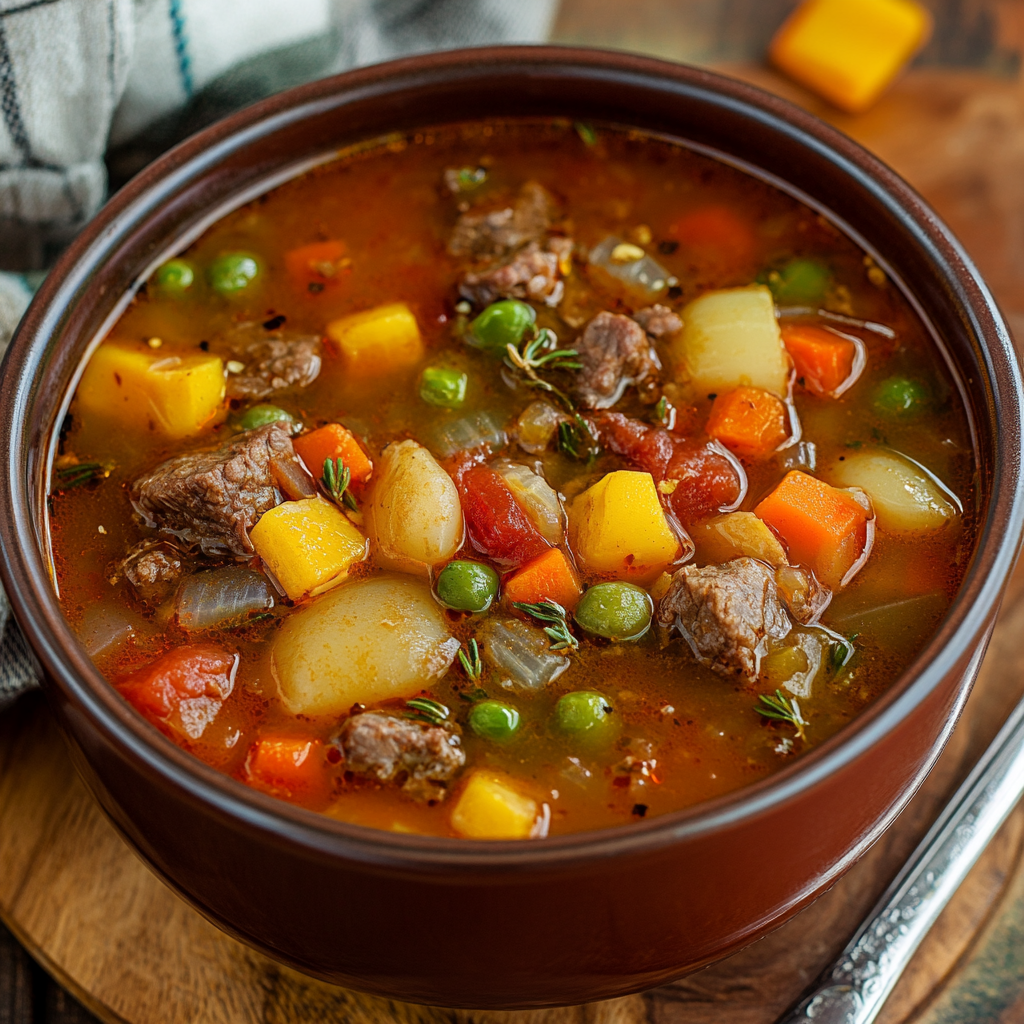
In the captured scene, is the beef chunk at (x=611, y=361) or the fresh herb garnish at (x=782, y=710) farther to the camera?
the beef chunk at (x=611, y=361)

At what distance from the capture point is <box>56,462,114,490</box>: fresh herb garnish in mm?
2514

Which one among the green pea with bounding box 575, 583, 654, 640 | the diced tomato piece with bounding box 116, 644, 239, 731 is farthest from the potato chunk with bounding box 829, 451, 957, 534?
the diced tomato piece with bounding box 116, 644, 239, 731

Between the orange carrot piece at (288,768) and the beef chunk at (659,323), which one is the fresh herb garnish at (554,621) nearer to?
the orange carrot piece at (288,768)

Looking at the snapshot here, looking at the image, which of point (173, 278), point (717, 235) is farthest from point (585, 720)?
point (173, 278)

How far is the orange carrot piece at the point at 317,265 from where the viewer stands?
2.85 meters

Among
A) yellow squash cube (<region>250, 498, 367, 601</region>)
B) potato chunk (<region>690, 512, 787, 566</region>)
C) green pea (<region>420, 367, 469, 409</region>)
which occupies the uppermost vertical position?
potato chunk (<region>690, 512, 787, 566</region>)

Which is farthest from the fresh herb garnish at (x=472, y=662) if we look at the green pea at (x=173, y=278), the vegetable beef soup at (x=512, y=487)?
the green pea at (x=173, y=278)

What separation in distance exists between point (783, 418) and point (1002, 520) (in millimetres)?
585

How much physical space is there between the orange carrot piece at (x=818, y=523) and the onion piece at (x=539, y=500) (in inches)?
15.4

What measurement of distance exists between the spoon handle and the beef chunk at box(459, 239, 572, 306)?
1.40m

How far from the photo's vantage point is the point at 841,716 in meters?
2.19

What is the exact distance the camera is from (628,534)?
2.37 m

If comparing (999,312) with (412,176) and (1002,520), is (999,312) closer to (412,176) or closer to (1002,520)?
(1002,520)

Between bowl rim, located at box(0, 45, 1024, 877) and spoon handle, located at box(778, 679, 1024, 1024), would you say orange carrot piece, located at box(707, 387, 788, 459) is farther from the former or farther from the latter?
spoon handle, located at box(778, 679, 1024, 1024)
